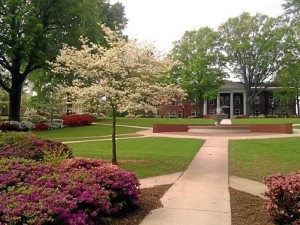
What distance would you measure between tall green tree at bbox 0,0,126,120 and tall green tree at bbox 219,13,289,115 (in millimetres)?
32028

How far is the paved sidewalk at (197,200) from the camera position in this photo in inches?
229

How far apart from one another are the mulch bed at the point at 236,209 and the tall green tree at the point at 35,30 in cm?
2112

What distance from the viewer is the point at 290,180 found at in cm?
557

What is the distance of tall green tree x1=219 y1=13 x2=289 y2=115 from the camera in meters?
55.8

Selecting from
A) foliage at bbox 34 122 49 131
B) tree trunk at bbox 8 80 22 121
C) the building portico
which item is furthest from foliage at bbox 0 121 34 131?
the building portico

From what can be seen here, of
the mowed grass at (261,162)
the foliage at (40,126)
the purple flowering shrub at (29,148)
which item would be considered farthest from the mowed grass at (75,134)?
the mowed grass at (261,162)

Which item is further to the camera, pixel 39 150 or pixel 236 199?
pixel 39 150

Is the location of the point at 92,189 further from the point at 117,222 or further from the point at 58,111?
the point at 58,111

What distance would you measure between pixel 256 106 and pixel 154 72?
71337mm

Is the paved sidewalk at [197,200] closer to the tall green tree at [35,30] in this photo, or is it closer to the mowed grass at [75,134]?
the mowed grass at [75,134]

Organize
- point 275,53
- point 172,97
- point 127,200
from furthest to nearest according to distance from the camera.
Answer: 1. point 275,53
2. point 172,97
3. point 127,200

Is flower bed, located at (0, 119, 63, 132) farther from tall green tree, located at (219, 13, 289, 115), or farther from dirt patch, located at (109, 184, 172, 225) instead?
tall green tree, located at (219, 13, 289, 115)

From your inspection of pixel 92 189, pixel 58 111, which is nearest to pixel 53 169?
pixel 92 189

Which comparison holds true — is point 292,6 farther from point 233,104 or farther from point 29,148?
point 233,104
